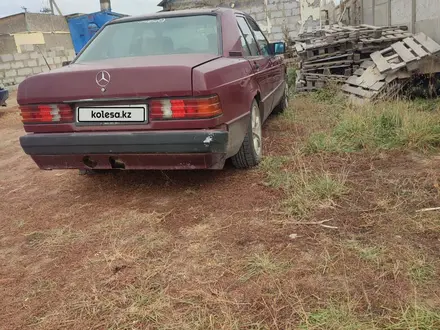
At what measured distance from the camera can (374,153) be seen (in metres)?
3.86

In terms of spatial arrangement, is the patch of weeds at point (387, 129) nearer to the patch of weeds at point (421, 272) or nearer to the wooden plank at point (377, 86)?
the wooden plank at point (377, 86)

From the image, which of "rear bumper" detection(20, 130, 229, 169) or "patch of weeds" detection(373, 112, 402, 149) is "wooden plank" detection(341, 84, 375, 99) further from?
"rear bumper" detection(20, 130, 229, 169)

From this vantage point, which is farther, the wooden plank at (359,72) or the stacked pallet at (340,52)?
the stacked pallet at (340,52)

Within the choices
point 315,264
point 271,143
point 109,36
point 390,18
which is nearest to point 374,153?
point 271,143

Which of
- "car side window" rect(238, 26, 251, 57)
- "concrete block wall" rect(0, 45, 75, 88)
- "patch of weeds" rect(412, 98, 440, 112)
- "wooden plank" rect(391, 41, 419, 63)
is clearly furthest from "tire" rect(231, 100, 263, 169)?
"concrete block wall" rect(0, 45, 75, 88)

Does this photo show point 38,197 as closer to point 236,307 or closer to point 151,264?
point 151,264

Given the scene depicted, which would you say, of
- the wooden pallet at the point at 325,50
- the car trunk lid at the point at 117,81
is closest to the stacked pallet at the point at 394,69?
the wooden pallet at the point at 325,50

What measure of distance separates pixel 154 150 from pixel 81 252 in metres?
0.88

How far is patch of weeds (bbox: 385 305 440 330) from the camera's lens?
5.39 ft

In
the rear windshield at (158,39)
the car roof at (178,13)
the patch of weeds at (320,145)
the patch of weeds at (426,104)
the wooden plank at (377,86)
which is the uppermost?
the car roof at (178,13)

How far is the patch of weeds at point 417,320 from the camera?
64.6 inches

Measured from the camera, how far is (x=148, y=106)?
287 centimetres

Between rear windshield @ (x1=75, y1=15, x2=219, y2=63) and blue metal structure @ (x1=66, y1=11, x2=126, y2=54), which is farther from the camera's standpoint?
blue metal structure @ (x1=66, y1=11, x2=126, y2=54)

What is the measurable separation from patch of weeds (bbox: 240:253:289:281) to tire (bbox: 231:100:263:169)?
1.47 meters
